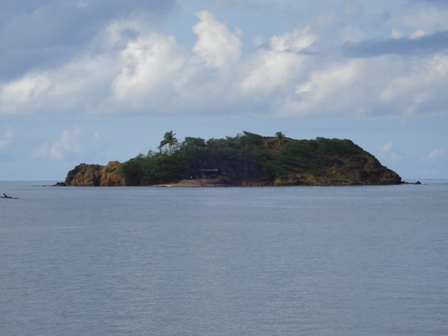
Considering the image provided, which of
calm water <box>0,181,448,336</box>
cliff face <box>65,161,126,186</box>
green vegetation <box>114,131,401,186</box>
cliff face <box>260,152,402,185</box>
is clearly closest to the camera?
calm water <box>0,181,448,336</box>

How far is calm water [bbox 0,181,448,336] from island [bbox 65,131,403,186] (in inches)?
4708

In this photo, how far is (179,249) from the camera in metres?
42.7

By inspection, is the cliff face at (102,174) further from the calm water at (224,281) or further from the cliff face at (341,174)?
the calm water at (224,281)

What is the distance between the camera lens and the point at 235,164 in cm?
18275

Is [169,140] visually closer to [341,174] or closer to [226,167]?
[226,167]

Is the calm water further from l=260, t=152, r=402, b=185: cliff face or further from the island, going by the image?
l=260, t=152, r=402, b=185: cliff face

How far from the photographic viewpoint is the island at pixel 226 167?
17700 centimetres

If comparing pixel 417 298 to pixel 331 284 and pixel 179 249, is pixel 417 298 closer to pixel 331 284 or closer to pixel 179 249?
pixel 331 284

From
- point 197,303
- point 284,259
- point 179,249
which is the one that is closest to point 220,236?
point 179,249

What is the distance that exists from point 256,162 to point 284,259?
5780 inches

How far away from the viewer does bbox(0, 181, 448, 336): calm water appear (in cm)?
2316

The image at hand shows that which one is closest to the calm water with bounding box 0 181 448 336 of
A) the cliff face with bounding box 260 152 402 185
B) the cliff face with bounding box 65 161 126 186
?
the cliff face with bounding box 65 161 126 186

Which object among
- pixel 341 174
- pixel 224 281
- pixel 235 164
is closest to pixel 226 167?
pixel 235 164

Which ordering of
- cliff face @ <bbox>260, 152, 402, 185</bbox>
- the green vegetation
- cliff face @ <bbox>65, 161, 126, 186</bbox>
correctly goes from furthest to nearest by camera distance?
cliff face @ <bbox>260, 152, 402, 185</bbox>
cliff face @ <bbox>65, 161, 126, 186</bbox>
the green vegetation
